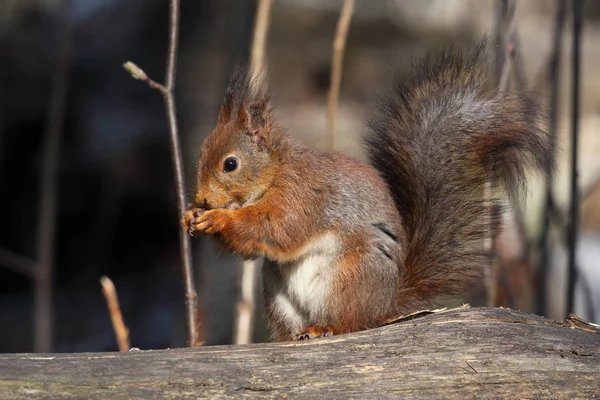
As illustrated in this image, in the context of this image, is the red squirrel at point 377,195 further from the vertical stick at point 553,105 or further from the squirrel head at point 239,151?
the vertical stick at point 553,105

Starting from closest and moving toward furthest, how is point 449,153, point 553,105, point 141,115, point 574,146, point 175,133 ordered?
point 175,133 < point 449,153 < point 574,146 < point 553,105 < point 141,115

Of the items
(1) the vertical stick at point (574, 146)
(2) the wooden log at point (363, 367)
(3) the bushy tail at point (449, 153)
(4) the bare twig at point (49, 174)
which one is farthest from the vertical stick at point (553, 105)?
(4) the bare twig at point (49, 174)

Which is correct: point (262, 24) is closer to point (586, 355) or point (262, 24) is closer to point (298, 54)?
point (586, 355)

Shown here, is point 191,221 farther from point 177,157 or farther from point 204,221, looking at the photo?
point 177,157

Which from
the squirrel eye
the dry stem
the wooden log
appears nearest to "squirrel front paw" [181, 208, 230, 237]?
the squirrel eye

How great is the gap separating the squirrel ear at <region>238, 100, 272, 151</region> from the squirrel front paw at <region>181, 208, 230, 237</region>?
212 millimetres

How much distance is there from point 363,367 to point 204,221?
0.50m

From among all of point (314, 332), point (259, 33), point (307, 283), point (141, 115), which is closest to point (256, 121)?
point (259, 33)

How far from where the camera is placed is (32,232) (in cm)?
425

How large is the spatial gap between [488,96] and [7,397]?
115 centimetres

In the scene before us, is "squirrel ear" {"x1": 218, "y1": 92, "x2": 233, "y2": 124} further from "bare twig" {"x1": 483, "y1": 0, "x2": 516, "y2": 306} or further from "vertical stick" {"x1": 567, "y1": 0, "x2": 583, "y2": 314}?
"vertical stick" {"x1": 567, "y1": 0, "x2": 583, "y2": 314}

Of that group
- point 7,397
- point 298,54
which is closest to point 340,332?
point 7,397

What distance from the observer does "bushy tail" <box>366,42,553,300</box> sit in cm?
173

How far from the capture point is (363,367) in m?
1.39
